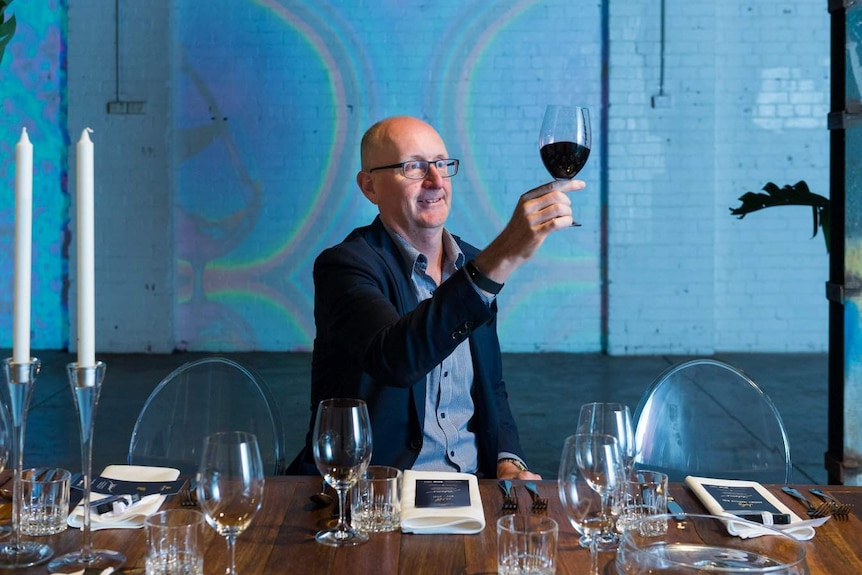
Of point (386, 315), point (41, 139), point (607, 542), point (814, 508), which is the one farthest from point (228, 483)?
point (41, 139)

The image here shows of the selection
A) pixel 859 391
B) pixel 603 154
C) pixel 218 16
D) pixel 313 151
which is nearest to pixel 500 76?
pixel 603 154

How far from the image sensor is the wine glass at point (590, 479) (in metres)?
1.28

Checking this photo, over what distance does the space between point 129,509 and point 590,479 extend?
2.51ft

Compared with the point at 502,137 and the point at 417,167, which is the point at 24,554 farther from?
the point at 502,137

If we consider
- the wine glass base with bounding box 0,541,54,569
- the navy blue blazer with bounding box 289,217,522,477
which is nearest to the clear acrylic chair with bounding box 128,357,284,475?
the navy blue blazer with bounding box 289,217,522,477

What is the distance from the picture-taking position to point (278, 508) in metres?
1.59

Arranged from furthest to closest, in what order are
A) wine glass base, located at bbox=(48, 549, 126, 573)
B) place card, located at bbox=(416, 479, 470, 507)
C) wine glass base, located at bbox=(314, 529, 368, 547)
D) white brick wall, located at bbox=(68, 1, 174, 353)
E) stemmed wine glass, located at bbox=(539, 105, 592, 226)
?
white brick wall, located at bbox=(68, 1, 174, 353) < stemmed wine glass, located at bbox=(539, 105, 592, 226) < place card, located at bbox=(416, 479, 470, 507) < wine glass base, located at bbox=(314, 529, 368, 547) < wine glass base, located at bbox=(48, 549, 126, 573)

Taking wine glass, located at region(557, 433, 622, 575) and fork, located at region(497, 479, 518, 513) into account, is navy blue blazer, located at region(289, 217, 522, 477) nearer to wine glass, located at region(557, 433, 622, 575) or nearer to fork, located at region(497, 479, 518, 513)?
fork, located at region(497, 479, 518, 513)

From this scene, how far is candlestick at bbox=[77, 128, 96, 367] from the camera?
1.20 metres

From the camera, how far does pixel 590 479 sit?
128 centimetres

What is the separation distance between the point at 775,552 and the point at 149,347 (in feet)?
21.1

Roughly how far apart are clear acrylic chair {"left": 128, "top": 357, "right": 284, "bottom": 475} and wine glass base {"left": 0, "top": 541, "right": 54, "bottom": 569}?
74 cm

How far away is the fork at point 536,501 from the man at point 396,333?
0.34 meters

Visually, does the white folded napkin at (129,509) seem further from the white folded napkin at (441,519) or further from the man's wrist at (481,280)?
the man's wrist at (481,280)
